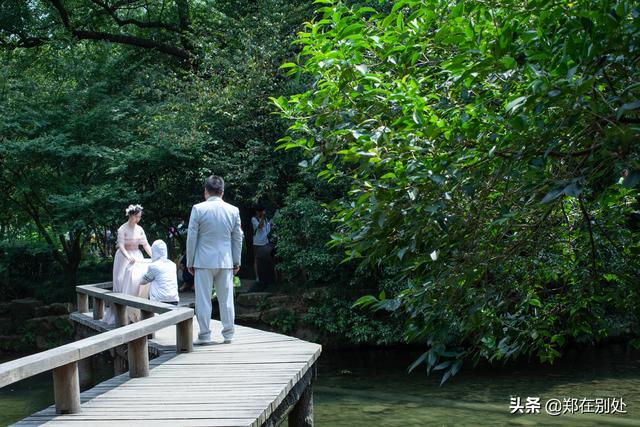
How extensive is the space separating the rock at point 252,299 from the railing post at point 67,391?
486 inches

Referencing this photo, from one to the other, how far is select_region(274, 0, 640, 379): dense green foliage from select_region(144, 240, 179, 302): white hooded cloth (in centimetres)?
666

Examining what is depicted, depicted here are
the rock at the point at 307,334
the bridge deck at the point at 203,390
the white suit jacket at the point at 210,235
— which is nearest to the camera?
the bridge deck at the point at 203,390

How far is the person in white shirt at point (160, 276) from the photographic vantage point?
11.5 meters

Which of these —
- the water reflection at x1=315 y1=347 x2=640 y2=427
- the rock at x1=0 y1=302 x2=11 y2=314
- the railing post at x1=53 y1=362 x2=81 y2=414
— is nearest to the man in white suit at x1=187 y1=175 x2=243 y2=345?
the railing post at x1=53 y1=362 x2=81 y2=414

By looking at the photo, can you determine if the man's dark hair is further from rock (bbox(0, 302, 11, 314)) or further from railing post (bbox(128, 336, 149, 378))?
rock (bbox(0, 302, 11, 314))

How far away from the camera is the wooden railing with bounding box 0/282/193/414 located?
4965 mm

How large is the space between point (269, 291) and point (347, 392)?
200 inches

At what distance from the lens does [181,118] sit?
62.7ft

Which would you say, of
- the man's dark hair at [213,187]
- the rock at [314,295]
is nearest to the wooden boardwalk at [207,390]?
the man's dark hair at [213,187]

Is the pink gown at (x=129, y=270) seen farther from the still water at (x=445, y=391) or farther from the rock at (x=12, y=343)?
the rock at (x=12, y=343)

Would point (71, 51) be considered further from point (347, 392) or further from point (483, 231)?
point (483, 231)

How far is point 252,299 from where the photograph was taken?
18.4m

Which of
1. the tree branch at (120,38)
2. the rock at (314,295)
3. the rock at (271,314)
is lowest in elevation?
the rock at (271,314)

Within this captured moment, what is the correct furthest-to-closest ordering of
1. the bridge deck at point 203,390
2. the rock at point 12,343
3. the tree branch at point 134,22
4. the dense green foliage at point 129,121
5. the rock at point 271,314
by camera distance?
1. the tree branch at point 134,22
2. the rock at point 12,343
3. the dense green foliage at point 129,121
4. the rock at point 271,314
5. the bridge deck at point 203,390
